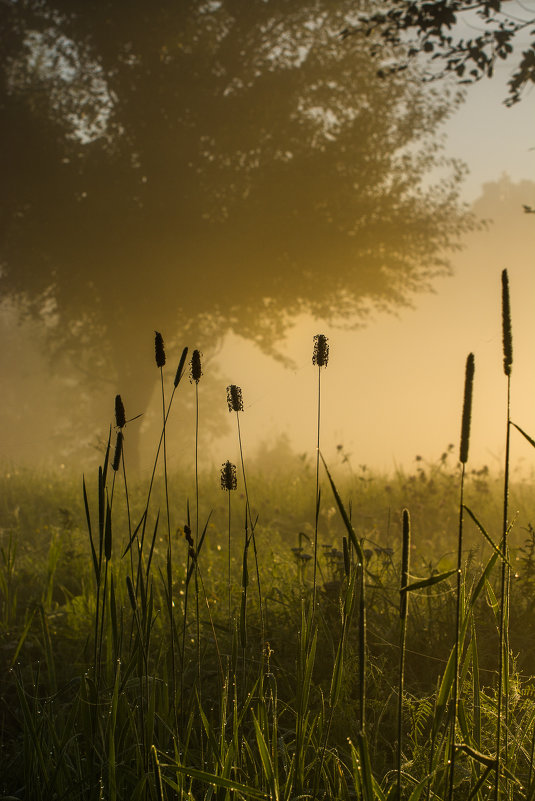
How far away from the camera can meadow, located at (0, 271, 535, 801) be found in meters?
1.46

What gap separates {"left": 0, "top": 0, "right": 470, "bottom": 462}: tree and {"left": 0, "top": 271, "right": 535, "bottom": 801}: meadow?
8741mm

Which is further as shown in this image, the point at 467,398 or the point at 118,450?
the point at 118,450

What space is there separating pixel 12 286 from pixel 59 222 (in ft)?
9.27

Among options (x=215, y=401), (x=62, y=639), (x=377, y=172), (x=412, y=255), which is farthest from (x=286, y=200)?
(x=215, y=401)

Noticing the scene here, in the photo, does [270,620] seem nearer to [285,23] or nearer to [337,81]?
[337,81]

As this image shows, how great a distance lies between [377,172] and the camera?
1555cm

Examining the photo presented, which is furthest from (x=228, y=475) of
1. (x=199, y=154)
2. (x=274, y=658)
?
(x=199, y=154)

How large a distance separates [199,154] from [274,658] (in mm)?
13964

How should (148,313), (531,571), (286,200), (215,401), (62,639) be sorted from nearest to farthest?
(531,571) < (62,639) < (286,200) < (148,313) < (215,401)

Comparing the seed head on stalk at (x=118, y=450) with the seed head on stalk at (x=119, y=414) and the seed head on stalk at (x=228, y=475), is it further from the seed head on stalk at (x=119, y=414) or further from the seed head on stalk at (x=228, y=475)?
the seed head on stalk at (x=228, y=475)

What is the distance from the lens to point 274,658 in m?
2.96

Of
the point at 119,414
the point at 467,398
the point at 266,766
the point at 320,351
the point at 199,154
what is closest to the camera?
the point at 467,398

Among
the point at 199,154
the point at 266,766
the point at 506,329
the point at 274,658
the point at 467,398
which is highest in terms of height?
the point at 199,154

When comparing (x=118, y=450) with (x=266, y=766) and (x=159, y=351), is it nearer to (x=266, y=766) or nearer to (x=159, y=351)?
(x=159, y=351)
